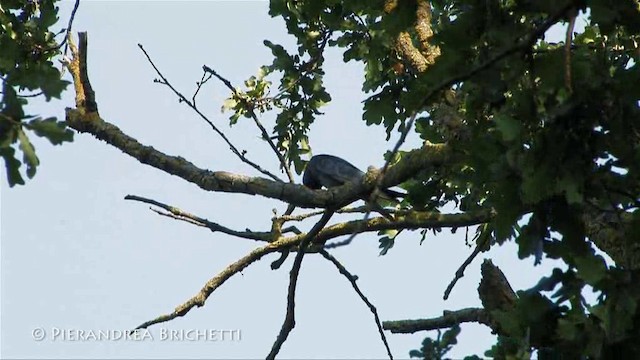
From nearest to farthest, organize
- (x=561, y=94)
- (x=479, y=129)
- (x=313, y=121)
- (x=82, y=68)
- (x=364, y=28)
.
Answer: (x=561, y=94) → (x=479, y=129) → (x=82, y=68) → (x=364, y=28) → (x=313, y=121)

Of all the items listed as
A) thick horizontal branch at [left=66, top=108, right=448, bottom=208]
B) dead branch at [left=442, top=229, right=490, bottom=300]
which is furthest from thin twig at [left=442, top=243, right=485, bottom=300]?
thick horizontal branch at [left=66, top=108, right=448, bottom=208]

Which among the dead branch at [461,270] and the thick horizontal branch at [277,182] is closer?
the thick horizontal branch at [277,182]

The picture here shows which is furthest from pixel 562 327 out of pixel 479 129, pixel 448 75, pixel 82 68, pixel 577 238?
pixel 82 68

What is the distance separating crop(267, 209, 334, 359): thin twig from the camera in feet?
18.6

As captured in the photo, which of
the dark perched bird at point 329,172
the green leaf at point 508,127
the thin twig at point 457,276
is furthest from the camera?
the dark perched bird at point 329,172

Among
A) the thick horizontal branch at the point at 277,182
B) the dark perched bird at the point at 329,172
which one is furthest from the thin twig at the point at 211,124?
the dark perched bird at the point at 329,172

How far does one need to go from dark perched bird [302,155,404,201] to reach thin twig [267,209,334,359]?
5.87 m

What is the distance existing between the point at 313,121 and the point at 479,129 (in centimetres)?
282

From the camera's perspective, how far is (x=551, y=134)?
13.5 ft

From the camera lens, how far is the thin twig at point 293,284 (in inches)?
223

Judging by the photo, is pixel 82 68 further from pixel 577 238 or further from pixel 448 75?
pixel 577 238

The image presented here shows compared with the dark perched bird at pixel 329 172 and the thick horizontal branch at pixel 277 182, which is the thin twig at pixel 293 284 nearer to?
the thick horizontal branch at pixel 277 182

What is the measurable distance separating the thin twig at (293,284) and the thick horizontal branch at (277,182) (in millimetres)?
116

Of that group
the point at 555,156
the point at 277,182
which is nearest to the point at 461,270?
the point at 277,182
